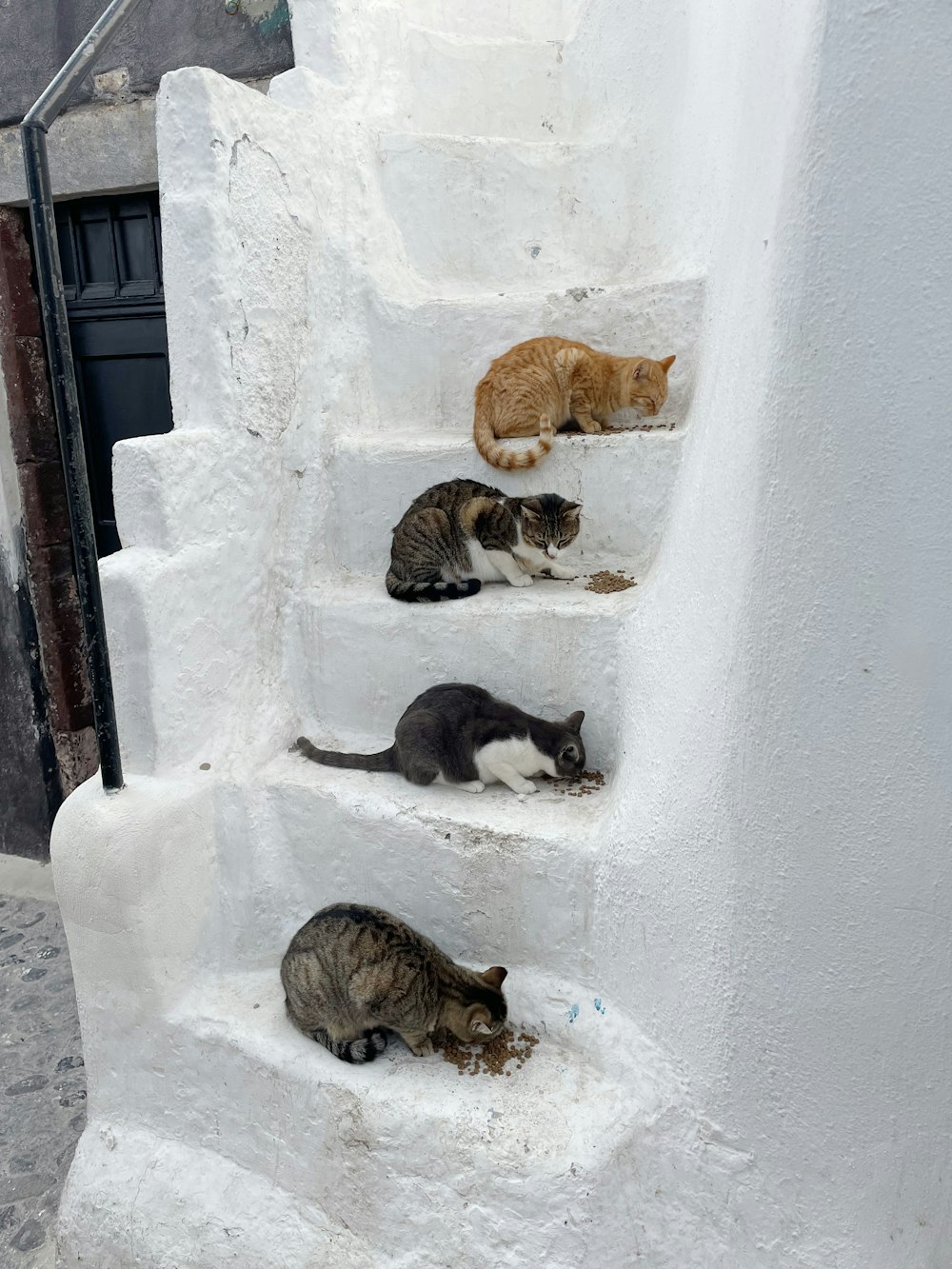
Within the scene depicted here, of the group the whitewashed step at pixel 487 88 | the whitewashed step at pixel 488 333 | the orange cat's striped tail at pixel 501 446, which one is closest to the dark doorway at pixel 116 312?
the whitewashed step at pixel 487 88

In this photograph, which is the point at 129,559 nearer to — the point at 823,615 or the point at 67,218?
the point at 823,615

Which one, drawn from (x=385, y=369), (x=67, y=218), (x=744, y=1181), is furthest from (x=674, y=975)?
(x=67, y=218)

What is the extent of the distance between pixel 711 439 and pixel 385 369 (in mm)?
1490

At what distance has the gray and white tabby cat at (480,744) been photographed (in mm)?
2521

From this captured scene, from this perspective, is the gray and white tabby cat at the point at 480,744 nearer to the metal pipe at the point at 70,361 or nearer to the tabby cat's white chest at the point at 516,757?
the tabby cat's white chest at the point at 516,757

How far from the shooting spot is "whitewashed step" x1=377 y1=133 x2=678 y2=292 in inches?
138

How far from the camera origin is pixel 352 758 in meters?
2.74

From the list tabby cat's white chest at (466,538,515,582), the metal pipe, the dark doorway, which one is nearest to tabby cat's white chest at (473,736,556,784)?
tabby cat's white chest at (466,538,515,582)

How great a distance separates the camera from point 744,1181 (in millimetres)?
2037

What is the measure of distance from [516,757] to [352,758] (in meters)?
0.51

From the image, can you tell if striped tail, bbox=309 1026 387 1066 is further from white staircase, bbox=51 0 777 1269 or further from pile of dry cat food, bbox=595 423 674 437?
pile of dry cat food, bbox=595 423 674 437

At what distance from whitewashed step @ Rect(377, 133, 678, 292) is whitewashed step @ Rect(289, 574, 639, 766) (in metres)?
1.38

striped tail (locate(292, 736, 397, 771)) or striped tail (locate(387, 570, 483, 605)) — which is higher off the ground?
striped tail (locate(387, 570, 483, 605))

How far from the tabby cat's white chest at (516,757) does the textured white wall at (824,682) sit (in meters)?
0.37
